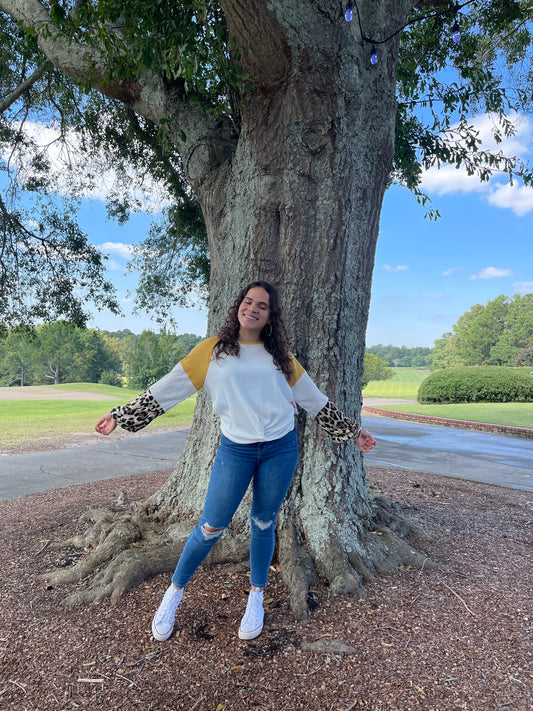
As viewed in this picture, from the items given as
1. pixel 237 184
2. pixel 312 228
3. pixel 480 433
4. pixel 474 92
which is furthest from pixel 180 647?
pixel 480 433

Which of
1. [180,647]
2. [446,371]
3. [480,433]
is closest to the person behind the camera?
[180,647]

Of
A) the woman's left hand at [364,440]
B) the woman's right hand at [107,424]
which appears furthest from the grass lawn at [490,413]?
the woman's right hand at [107,424]

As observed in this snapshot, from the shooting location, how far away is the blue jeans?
8.71 feet

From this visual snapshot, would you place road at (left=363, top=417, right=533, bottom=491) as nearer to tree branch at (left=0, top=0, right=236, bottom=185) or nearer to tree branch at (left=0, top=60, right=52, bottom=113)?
tree branch at (left=0, top=0, right=236, bottom=185)

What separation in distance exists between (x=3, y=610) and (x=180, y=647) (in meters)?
1.31

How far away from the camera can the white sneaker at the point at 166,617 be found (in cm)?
275

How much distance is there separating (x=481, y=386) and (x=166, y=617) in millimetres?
22641

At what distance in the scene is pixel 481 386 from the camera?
22.9 meters

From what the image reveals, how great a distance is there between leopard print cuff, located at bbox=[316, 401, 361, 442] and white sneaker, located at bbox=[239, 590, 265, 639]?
1038 mm

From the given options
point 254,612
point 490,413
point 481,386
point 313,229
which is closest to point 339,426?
point 254,612

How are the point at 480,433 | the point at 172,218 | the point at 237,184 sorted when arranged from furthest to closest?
the point at 480,433 < the point at 172,218 < the point at 237,184

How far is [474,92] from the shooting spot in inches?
254

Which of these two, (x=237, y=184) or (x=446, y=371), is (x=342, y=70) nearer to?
(x=237, y=184)

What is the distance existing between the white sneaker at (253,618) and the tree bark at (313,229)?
0.52 meters
